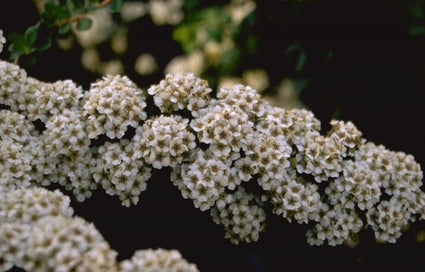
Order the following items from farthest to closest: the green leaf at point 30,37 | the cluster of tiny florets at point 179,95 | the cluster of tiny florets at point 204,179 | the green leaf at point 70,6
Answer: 1. the green leaf at point 70,6
2. the green leaf at point 30,37
3. the cluster of tiny florets at point 179,95
4. the cluster of tiny florets at point 204,179

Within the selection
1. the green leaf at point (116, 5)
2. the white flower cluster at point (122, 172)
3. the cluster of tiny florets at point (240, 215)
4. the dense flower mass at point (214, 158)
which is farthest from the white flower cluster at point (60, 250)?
the green leaf at point (116, 5)

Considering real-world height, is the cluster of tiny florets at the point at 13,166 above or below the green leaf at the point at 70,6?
below

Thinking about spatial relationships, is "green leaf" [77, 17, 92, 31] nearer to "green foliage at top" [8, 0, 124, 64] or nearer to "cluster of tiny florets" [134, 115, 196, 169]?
"green foliage at top" [8, 0, 124, 64]

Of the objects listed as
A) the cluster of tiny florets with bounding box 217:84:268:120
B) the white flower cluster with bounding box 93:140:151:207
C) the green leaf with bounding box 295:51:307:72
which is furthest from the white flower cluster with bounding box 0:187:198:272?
the green leaf with bounding box 295:51:307:72

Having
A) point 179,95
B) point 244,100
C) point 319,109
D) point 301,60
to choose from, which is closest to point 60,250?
point 179,95

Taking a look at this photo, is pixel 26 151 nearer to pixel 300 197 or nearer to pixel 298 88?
pixel 300 197

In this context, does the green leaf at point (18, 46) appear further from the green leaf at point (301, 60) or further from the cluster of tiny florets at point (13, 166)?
the green leaf at point (301, 60)

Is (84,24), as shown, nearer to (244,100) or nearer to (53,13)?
(53,13)

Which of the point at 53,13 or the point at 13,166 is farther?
the point at 53,13
